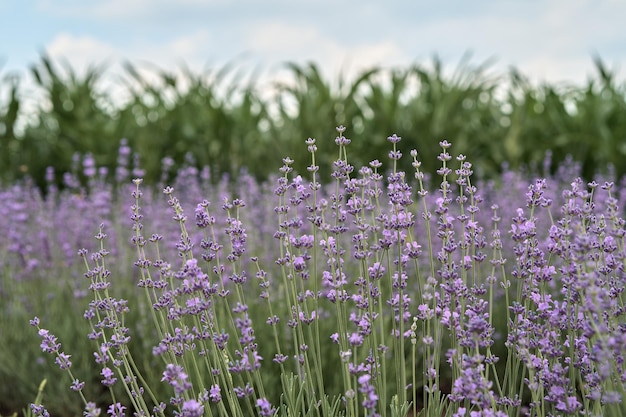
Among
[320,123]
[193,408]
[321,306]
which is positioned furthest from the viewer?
[320,123]

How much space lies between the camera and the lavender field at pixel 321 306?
2.23 metres

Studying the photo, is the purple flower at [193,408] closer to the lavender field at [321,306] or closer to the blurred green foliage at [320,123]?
the lavender field at [321,306]

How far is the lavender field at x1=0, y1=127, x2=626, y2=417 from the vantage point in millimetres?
2230

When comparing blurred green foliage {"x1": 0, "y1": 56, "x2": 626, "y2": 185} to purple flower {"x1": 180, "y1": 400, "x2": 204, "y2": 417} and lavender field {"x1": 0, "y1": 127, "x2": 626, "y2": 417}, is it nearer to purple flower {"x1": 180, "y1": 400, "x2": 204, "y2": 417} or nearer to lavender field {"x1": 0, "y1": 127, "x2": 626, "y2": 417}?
lavender field {"x1": 0, "y1": 127, "x2": 626, "y2": 417}

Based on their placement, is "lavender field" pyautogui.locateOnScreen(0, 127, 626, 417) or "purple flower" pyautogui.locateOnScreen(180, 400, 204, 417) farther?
"lavender field" pyautogui.locateOnScreen(0, 127, 626, 417)

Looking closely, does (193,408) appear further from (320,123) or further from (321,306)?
(320,123)

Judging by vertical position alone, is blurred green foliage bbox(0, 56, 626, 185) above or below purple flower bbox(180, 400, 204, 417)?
above

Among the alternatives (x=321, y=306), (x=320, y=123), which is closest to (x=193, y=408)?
(x=321, y=306)

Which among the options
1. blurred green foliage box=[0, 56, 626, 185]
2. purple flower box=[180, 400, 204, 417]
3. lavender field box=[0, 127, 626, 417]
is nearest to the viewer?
purple flower box=[180, 400, 204, 417]

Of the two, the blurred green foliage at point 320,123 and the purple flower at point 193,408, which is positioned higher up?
the blurred green foliage at point 320,123

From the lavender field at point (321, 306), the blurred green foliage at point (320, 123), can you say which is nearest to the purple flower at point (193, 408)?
the lavender field at point (321, 306)

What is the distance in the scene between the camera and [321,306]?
4617 millimetres

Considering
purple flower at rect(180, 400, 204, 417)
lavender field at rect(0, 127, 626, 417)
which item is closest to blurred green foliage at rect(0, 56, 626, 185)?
lavender field at rect(0, 127, 626, 417)

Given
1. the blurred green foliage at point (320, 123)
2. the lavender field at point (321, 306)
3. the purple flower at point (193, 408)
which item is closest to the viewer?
the purple flower at point (193, 408)
